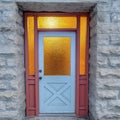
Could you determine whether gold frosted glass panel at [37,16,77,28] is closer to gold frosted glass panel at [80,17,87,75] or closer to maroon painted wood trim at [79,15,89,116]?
gold frosted glass panel at [80,17,87,75]

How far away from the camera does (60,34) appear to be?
3910mm

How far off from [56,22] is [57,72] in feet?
3.10

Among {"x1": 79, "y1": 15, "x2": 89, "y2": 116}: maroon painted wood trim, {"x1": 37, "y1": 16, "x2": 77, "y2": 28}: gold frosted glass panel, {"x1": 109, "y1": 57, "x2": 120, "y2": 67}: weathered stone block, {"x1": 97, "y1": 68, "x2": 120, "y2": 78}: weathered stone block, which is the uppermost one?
{"x1": 37, "y1": 16, "x2": 77, "y2": 28}: gold frosted glass panel

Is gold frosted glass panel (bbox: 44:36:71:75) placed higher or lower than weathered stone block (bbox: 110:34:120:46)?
lower

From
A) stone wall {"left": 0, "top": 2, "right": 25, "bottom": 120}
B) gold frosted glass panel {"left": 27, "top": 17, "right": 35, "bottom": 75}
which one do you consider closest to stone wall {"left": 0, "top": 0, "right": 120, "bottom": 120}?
stone wall {"left": 0, "top": 2, "right": 25, "bottom": 120}

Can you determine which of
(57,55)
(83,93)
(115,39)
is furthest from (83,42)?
(83,93)

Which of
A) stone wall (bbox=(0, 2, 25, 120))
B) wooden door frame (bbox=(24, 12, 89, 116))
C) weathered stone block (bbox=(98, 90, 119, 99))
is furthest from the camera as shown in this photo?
wooden door frame (bbox=(24, 12, 89, 116))

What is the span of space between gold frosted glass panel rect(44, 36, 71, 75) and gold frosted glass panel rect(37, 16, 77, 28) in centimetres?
23

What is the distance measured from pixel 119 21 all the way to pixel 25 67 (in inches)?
73.4

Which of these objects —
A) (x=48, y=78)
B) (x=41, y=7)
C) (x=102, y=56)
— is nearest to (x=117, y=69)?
(x=102, y=56)

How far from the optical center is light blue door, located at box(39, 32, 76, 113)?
3.92 metres

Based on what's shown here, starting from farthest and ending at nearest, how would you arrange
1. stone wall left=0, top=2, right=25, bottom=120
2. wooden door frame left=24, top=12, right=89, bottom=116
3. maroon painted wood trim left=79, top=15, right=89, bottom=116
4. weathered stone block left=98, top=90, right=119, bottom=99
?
maroon painted wood trim left=79, top=15, right=89, bottom=116 → wooden door frame left=24, top=12, right=89, bottom=116 → weathered stone block left=98, top=90, right=119, bottom=99 → stone wall left=0, top=2, right=25, bottom=120

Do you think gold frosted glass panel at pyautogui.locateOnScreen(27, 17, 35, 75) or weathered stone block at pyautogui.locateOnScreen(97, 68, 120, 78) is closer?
weathered stone block at pyautogui.locateOnScreen(97, 68, 120, 78)

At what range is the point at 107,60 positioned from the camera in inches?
129
